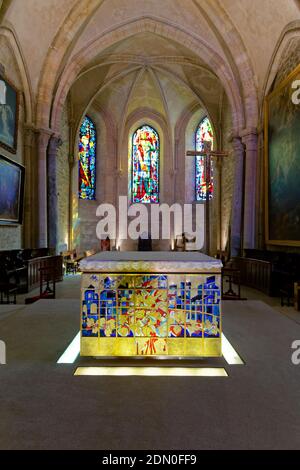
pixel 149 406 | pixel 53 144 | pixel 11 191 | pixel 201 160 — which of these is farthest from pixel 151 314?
pixel 201 160

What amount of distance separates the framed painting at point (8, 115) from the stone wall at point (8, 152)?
0.25 m

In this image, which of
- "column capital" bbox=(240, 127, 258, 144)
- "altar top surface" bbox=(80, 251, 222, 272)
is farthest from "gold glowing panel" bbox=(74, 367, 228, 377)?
"column capital" bbox=(240, 127, 258, 144)

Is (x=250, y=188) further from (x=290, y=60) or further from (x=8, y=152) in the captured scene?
(x=8, y=152)

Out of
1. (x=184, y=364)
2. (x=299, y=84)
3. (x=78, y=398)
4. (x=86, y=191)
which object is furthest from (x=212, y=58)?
(x=78, y=398)

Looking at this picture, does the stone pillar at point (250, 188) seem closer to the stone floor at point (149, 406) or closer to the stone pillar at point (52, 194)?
the stone pillar at point (52, 194)

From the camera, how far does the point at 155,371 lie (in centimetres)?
309

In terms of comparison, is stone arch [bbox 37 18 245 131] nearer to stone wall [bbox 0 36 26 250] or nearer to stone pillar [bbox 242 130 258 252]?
stone pillar [bbox 242 130 258 252]

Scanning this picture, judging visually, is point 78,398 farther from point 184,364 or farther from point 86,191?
point 86,191

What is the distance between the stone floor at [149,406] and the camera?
1979 millimetres

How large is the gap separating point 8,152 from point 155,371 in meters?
8.62

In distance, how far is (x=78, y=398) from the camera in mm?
2504

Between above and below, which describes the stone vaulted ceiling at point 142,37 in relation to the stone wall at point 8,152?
above

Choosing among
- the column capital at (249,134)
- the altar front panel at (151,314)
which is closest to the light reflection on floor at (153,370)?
the altar front panel at (151,314)

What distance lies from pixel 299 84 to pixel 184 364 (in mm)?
7816
